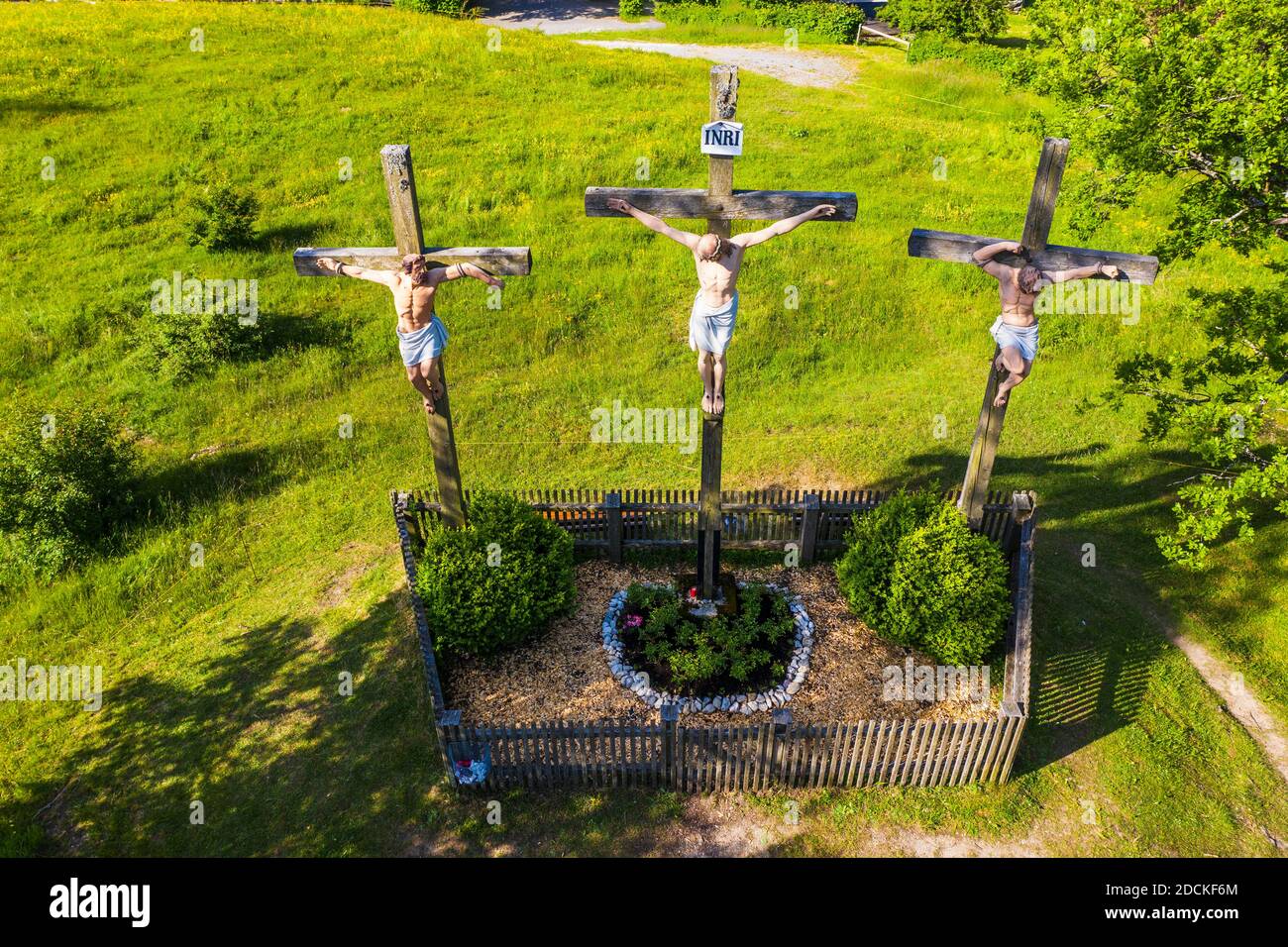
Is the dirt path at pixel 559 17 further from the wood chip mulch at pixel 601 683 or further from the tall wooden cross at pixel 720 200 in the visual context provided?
the wood chip mulch at pixel 601 683

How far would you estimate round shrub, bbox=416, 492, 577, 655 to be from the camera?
35.8ft

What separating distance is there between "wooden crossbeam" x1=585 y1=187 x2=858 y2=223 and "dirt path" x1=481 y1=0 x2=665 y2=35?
3713 cm

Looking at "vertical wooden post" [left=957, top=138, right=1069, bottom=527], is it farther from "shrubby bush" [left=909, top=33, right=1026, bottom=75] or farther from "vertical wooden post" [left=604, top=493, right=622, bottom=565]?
"shrubby bush" [left=909, top=33, right=1026, bottom=75]

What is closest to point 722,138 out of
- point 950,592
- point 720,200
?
point 720,200

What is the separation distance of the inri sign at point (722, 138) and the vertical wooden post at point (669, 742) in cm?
648

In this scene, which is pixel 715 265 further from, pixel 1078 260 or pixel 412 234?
pixel 1078 260

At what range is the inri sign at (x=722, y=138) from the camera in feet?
29.4

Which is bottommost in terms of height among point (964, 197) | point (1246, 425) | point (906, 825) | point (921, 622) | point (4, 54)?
point (906, 825)

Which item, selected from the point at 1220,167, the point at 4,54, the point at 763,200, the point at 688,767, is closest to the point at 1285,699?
the point at 1220,167

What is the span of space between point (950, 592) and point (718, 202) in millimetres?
6055

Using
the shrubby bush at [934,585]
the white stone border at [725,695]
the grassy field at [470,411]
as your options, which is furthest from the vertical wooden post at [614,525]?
the shrubby bush at [934,585]

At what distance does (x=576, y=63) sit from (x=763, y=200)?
28.9 metres

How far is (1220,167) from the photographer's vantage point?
11117mm

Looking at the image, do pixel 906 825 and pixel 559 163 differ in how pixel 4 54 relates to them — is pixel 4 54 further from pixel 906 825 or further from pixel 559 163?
pixel 906 825
